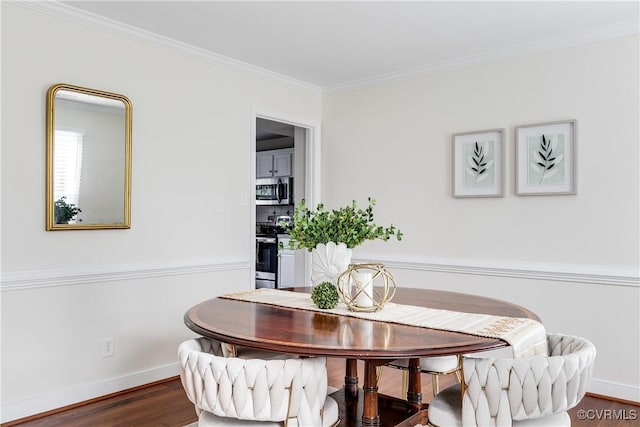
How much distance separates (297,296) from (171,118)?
69.4 inches

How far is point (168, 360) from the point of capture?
3545 mm

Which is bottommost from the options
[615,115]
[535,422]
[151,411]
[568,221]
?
[151,411]

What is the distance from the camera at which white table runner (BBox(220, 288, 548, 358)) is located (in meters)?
1.74

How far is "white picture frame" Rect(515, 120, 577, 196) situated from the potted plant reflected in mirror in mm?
2936

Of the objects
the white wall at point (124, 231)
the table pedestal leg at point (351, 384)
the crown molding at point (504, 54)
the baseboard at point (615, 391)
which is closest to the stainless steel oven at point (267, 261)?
the white wall at point (124, 231)

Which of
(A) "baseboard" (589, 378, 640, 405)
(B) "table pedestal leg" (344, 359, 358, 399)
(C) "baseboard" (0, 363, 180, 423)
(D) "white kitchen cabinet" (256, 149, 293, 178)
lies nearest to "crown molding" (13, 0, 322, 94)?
(C) "baseboard" (0, 363, 180, 423)

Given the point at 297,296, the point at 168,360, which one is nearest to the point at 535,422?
the point at 297,296

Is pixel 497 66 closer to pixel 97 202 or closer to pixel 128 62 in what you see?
pixel 128 62

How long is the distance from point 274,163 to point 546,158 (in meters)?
4.45

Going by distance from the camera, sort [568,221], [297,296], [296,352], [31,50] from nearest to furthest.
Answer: [296,352] → [297,296] → [31,50] → [568,221]

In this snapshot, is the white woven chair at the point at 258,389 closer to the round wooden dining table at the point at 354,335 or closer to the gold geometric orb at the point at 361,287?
the round wooden dining table at the point at 354,335

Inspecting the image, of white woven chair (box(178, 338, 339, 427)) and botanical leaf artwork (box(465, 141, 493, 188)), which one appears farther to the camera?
botanical leaf artwork (box(465, 141, 493, 188))

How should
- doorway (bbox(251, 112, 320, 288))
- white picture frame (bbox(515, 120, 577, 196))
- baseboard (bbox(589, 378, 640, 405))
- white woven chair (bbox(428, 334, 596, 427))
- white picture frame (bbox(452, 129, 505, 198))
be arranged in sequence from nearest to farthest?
1. white woven chair (bbox(428, 334, 596, 427))
2. baseboard (bbox(589, 378, 640, 405))
3. white picture frame (bbox(515, 120, 577, 196))
4. white picture frame (bbox(452, 129, 505, 198))
5. doorway (bbox(251, 112, 320, 288))

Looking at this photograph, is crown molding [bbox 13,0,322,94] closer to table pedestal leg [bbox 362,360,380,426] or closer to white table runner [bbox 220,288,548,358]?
white table runner [bbox 220,288,548,358]
